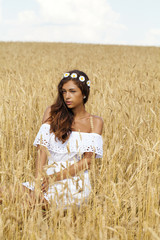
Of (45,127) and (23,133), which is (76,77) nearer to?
(45,127)

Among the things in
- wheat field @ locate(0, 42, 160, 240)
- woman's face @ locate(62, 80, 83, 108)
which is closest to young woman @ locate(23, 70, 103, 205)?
woman's face @ locate(62, 80, 83, 108)

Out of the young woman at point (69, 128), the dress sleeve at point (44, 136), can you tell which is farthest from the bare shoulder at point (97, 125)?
the dress sleeve at point (44, 136)

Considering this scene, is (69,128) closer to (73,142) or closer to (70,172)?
(73,142)

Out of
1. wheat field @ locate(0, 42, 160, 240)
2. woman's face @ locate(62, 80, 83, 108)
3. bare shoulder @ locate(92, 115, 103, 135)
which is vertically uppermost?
woman's face @ locate(62, 80, 83, 108)

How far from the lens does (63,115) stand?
2078 mm

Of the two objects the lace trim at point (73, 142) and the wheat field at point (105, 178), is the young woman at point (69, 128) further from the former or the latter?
the wheat field at point (105, 178)

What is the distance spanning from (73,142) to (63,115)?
217mm

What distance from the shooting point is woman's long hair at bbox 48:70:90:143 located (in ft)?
6.52

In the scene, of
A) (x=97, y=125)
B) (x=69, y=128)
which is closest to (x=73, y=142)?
(x=69, y=128)

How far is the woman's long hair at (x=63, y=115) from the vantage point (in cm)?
199

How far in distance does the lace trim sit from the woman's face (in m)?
0.21

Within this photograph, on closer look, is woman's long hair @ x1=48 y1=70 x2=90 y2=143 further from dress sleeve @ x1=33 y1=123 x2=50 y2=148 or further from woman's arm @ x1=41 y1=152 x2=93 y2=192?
woman's arm @ x1=41 y1=152 x2=93 y2=192

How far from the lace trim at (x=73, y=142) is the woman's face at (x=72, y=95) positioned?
21 centimetres

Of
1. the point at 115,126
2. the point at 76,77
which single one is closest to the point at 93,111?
the point at 115,126
